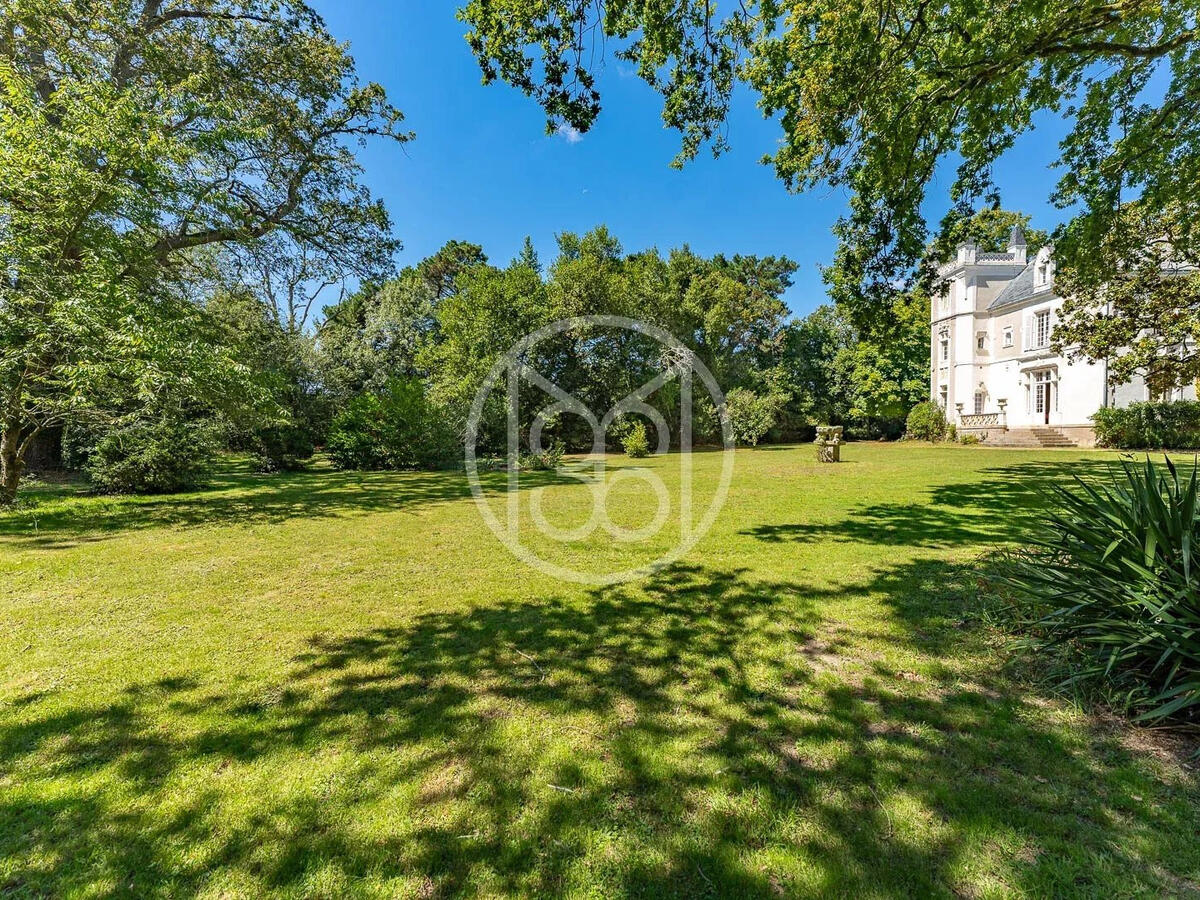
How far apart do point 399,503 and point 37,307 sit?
6564 mm

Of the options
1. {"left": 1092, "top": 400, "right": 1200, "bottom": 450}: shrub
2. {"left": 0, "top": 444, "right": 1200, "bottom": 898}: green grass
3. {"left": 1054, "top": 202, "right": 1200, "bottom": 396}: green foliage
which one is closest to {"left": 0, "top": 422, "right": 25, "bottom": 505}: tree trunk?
{"left": 0, "top": 444, "right": 1200, "bottom": 898}: green grass

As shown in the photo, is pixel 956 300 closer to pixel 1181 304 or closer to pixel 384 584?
pixel 1181 304

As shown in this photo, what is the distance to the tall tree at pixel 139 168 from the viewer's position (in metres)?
7.11

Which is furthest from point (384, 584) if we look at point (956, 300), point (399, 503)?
point (956, 300)

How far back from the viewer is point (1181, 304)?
422 inches

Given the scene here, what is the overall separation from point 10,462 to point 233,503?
11.8ft

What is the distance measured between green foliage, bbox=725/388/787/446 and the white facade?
1064cm

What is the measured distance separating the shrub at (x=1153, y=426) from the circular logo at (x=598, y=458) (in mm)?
15239

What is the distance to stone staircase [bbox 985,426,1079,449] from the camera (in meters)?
21.3

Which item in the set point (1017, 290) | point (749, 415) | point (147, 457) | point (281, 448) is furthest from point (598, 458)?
point (1017, 290)

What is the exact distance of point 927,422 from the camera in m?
27.6

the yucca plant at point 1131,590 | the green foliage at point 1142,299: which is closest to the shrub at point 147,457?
the yucca plant at point 1131,590

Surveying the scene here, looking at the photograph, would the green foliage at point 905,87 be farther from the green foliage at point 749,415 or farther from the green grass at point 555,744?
the green foliage at point 749,415

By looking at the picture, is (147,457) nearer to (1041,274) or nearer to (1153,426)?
(1153,426)
